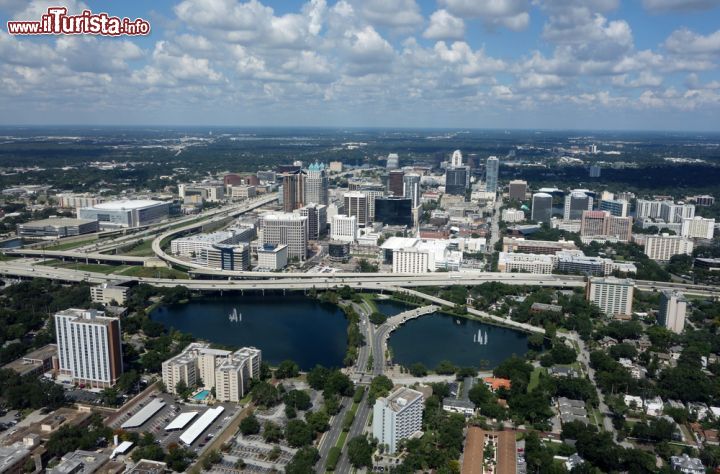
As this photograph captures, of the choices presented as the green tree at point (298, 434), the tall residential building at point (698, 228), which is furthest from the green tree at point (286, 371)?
the tall residential building at point (698, 228)

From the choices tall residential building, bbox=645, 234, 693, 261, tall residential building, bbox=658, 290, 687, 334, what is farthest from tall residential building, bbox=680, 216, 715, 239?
tall residential building, bbox=658, 290, 687, 334

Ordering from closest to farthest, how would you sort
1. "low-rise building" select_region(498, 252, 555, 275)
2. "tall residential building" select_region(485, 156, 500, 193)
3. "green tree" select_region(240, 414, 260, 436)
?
"green tree" select_region(240, 414, 260, 436) → "low-rise building" select_region(498, 252, 555, 275) → "tall residential building" select_region(485, 156, 500, 193)

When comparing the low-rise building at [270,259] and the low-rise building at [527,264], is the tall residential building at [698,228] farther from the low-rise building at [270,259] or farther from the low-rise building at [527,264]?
the low-rise building at [270,259]

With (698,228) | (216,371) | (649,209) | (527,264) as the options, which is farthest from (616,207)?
(216,371)

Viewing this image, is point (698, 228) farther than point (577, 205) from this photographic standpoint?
No

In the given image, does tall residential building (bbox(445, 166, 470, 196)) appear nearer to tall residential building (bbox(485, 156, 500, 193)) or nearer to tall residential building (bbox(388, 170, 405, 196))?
tall residential building (bbox(485, 156, 500, 193))

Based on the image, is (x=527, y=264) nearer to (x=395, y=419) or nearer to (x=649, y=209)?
(x=395, y=419)
